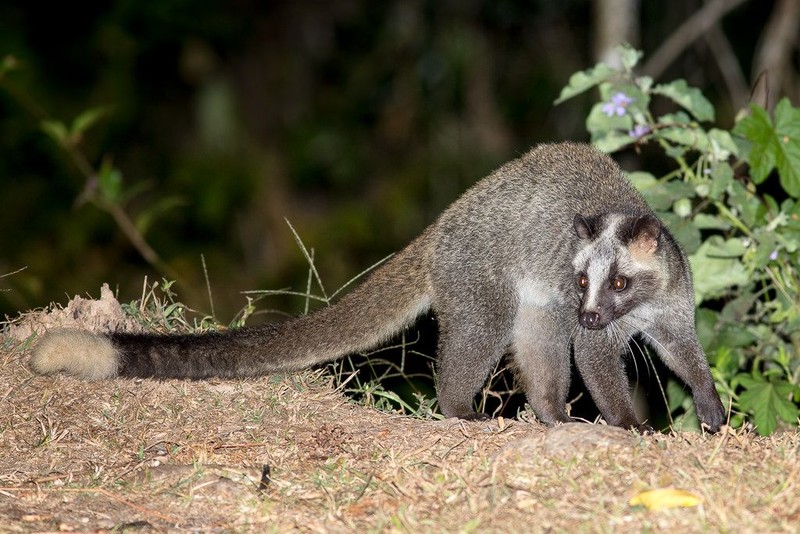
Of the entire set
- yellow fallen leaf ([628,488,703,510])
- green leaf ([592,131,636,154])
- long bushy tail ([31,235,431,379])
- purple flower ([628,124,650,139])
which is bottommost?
yellow fallen leaf ([628,488,703,510])

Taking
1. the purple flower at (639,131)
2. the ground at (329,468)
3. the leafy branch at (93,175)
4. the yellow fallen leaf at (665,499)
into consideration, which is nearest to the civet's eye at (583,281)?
the ground at (329,468)

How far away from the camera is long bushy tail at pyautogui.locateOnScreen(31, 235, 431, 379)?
17.7 feet

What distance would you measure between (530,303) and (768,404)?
141 cm

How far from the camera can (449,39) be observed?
1575 centimetres

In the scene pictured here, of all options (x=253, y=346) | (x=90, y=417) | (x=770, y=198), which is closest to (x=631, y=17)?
(x=770, y=198)

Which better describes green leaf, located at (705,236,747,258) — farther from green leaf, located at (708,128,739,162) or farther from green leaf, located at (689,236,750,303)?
green leaf, located at (708,128,739,162)

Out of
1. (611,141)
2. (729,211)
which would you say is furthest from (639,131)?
(729,211)

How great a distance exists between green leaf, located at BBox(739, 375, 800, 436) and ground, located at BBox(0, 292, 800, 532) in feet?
3.56

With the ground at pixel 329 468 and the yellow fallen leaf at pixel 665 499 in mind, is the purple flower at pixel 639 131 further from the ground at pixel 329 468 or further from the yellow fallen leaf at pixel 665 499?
the yellow fallen leaf at pixel 665 499

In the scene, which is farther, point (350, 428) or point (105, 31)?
point (105, 31)

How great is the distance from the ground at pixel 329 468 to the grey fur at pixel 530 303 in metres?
0.46

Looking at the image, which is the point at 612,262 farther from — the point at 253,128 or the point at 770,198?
the point at 253,128

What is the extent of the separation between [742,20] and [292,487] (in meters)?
14.3

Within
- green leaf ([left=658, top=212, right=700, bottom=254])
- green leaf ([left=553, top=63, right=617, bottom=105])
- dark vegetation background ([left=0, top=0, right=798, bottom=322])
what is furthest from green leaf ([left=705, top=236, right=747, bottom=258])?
dark vegetation background ([left=0, top=0, right=798, bottom=322])
